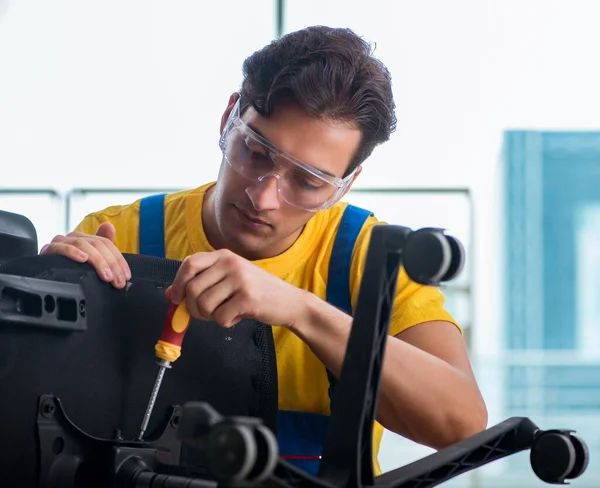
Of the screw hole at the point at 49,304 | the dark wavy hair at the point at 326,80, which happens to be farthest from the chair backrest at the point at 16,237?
the dark wavy hair at the point at 326,80

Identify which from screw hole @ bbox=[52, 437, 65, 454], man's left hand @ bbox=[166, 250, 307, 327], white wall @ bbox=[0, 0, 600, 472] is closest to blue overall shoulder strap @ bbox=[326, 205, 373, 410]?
man's left hand @ bbox=[166, 250, 307, 327]

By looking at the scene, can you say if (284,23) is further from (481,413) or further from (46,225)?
(481,413)

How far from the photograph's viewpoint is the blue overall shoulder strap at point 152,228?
1.59 m

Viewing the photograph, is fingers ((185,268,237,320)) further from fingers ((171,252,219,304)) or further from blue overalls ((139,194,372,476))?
blue overalls ((139,194,372,476))

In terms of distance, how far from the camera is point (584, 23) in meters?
6.05

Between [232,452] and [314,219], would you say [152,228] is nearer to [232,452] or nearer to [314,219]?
[314,219]

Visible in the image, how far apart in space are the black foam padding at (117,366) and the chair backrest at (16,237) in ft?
0.27

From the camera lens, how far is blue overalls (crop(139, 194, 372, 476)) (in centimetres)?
140

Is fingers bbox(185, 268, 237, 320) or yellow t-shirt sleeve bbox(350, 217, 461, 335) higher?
fingers bbox(185, 268, 237, 320)

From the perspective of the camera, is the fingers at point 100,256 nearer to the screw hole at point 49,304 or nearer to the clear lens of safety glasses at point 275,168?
the screw hole at point 49,304

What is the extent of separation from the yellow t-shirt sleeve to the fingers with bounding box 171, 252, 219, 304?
49cm

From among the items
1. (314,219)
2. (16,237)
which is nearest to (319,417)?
(314,219)

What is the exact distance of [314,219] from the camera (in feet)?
5.32

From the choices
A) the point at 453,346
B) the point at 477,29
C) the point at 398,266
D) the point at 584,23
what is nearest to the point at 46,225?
the point at 453,346
